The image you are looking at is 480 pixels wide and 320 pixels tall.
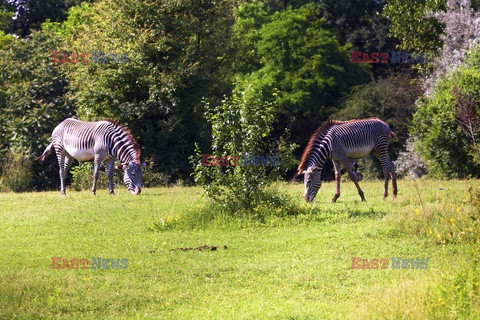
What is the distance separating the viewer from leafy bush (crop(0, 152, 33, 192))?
28.7 metres

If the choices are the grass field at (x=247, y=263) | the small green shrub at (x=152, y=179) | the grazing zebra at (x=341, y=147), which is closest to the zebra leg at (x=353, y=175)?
the grazing zebra at (x=341, y=147)

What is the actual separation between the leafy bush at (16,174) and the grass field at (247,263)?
30.6 feet

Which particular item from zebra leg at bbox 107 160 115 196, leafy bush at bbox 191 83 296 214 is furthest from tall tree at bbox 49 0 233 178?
leafy bush at bbox 191 83 296 214

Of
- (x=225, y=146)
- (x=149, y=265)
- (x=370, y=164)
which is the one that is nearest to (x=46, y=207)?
(x=225, y=146)

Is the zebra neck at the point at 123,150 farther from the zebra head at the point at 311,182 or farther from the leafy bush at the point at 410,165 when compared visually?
the leafy bush at the point at 410,165

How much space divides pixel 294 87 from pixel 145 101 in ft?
49.2

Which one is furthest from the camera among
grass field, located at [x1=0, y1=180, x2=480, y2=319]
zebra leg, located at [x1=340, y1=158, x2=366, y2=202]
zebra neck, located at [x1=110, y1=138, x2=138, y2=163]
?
zebra neck, located at [x1=110, y1=138, x2=138, y2=163]

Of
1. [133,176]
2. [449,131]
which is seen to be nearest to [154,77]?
[133,176]

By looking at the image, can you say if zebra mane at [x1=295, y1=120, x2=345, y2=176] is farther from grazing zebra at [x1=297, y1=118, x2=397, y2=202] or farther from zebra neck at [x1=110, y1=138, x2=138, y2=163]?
zebra neck at [x1=110, y1=138, x2=138, y2=163]

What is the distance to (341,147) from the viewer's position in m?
20.5

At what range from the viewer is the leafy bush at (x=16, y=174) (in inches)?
1129

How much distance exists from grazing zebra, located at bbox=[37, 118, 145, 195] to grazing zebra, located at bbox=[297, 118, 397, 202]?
5.54 metres

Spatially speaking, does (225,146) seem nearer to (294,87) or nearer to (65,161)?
(65,161)

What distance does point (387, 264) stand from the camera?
12.8 meters
